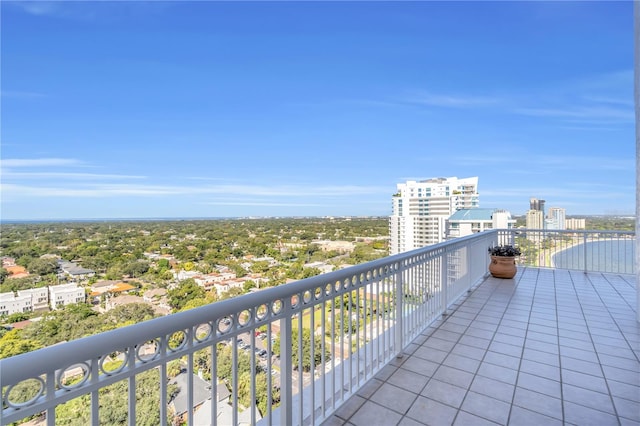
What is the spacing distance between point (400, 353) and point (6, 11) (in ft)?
30.5

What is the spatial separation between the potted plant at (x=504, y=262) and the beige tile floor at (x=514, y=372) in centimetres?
171

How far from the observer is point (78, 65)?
9.58 metres

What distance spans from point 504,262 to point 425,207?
25.3 ft

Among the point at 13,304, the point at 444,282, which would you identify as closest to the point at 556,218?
the point at 444,282

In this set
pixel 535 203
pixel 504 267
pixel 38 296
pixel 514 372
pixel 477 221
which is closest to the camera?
pixel 514 372

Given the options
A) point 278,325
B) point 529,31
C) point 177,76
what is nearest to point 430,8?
point 529,31

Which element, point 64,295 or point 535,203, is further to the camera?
point 535,203

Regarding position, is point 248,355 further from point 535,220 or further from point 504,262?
point 535,220

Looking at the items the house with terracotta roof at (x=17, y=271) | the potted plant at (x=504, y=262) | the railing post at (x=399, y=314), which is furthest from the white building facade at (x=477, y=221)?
the house with terracotta roof at (x=17, y=271)

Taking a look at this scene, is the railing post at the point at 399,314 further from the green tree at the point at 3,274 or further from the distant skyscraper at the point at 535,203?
the distant skyscraper at the point at 535,203

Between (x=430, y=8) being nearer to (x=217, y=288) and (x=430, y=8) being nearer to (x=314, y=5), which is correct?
(x=314, y=5)

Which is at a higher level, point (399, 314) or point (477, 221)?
point (477, 221)

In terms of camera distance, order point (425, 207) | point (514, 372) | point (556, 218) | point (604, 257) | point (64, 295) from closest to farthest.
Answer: point (514, 372)
point (64, 295)
point (604, 257)
point (556, 218)
point (425, 207)

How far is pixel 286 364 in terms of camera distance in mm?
1716
